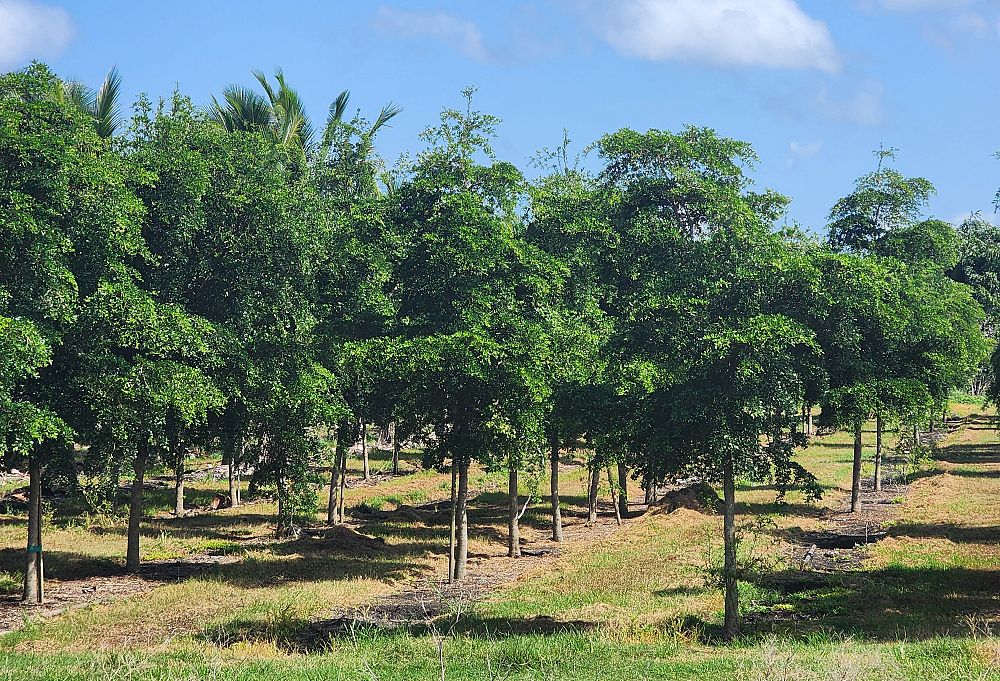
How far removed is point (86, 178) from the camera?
27.5m

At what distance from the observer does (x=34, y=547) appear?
28719 millimetres

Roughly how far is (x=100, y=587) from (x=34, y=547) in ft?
10.8

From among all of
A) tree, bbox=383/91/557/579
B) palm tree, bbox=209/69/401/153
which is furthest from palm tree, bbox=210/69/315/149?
tree, bbox=383/91/557/579

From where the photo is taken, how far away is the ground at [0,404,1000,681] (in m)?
18.7

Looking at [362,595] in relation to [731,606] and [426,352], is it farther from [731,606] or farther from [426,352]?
[731,606]

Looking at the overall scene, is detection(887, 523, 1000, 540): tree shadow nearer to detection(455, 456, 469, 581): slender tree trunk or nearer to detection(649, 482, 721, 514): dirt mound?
Result: detection(649, 482, 721, 514): dirt mound

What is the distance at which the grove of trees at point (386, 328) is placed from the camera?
23625 mm

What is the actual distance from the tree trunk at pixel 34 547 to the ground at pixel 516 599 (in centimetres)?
66

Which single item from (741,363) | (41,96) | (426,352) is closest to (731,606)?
(741,363)

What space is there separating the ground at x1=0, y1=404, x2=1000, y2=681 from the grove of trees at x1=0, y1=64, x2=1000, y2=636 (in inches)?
87.4

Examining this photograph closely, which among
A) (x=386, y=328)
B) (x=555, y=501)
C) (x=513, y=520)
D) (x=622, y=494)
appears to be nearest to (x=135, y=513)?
(x=386, y=328)

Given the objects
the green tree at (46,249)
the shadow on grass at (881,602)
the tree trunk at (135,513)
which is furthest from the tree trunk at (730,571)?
the tree trunk at (135,513)

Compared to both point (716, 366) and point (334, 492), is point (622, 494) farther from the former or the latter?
point (716, 366)

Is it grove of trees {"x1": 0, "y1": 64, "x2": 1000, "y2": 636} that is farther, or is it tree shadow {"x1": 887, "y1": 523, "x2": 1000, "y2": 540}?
tree shadow {"x1": 887, "y1": 523, "x2": 1000, "y2": 540}
